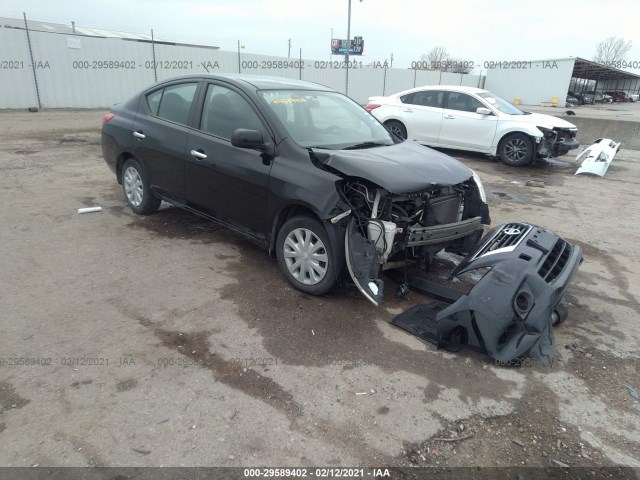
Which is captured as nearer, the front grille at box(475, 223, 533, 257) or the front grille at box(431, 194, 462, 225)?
the front grille at box(475, 223, 533, 257)

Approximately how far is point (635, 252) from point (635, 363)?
2736mm

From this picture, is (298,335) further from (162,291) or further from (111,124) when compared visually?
(111,124)

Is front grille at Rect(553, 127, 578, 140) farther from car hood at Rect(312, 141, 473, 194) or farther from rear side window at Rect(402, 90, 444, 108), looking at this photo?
car hood at Rect(312, 141, 473, 194)

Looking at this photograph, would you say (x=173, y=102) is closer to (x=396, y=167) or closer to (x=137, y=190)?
(x=137, y=190)

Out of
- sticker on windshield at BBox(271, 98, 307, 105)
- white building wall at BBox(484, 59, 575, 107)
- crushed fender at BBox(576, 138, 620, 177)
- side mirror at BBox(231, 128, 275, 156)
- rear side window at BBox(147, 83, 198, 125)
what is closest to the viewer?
side mirror at BBox(231, 128, 275, 156)

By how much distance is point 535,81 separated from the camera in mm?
36656

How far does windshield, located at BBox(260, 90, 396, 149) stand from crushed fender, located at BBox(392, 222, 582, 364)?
66.8 inches

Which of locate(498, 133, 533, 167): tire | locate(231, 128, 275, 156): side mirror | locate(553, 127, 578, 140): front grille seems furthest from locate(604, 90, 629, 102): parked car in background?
locate(231, 128, 275, 156): side mirror

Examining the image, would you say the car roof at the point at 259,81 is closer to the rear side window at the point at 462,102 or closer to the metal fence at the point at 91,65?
the rear side window at the point at 462,102

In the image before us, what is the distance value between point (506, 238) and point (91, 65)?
18.4 metres

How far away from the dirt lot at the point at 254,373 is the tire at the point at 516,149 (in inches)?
215

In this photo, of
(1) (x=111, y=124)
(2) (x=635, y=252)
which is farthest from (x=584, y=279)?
(1) (x=111, y=124)

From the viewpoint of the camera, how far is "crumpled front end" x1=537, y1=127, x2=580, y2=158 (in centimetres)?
996

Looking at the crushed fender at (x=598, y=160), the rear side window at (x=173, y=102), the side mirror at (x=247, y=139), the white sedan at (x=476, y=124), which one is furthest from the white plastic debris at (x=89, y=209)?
the crushed fender at (x=598, y=160)
